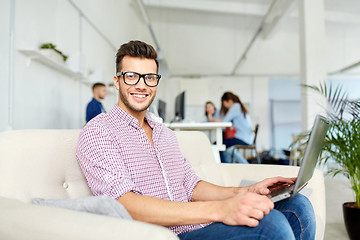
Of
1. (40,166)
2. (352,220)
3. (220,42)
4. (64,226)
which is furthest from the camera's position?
(220,42)

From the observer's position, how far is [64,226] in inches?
26.3

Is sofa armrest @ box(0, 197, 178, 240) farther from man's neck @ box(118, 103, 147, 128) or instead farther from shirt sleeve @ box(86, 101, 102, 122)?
shirt sleeve @ box(86, 101, 102, 122)

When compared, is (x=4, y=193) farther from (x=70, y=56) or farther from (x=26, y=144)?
(x=70, y=56)

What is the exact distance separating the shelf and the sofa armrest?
3.15m

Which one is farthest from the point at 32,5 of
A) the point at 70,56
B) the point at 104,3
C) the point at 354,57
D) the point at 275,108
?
the point at 354,57

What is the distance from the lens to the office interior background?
11.9ft

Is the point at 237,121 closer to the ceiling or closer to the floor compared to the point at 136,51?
closer to the floor

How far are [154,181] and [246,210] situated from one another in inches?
15.9

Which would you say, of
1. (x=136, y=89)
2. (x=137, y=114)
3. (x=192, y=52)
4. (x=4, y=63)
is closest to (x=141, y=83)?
(x=136, y=89)

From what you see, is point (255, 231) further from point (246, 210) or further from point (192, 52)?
point (192, 52)

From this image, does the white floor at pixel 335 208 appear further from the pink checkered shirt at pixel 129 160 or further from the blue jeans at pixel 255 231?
the blue jeans at pixel 255 231

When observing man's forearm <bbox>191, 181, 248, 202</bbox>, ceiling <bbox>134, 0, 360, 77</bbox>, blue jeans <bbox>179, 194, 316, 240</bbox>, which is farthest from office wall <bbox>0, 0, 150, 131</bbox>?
ceiling <bbox>134, 0, 360, 77</bbox>

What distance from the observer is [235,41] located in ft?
34.8

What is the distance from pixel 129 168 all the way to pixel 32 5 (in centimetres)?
340
